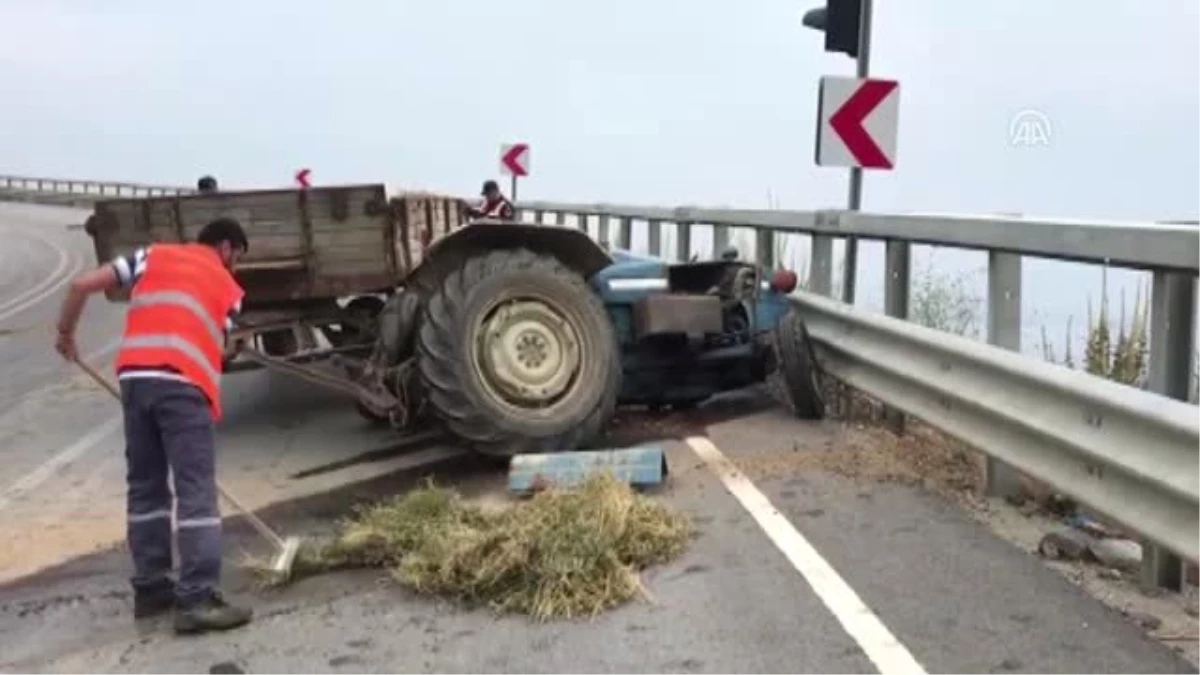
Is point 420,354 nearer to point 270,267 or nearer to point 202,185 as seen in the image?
point 270,267

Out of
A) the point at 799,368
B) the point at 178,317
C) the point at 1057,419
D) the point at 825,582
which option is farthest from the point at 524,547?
the point at 799,368

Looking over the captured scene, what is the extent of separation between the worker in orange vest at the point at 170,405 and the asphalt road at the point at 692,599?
0.24 metres

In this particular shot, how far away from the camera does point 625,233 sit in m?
17.1

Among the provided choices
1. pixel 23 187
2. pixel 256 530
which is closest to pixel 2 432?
pixel 256 530

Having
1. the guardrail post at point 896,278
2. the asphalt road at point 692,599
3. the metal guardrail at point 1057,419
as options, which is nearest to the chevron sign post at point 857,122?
the guardrail post at point 896,278

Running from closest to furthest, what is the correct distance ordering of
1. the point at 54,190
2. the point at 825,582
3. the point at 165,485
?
1. the point at 825,582
2. the point at 165,485
3. the point at 54,190

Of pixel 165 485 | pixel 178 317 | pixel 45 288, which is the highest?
pixel 178 317

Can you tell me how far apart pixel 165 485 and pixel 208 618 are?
0.73 meters

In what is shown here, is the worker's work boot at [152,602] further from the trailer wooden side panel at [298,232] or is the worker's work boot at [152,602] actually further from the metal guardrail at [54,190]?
the metal guardrail at [54,190]

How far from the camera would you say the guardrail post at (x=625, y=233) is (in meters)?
16.9

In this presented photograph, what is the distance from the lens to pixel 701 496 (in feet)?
21.3

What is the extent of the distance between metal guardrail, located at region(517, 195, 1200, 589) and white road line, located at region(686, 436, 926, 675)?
88cm

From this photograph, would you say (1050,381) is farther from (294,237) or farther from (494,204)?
(494,204)

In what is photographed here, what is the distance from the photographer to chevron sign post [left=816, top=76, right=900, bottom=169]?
1048cm
